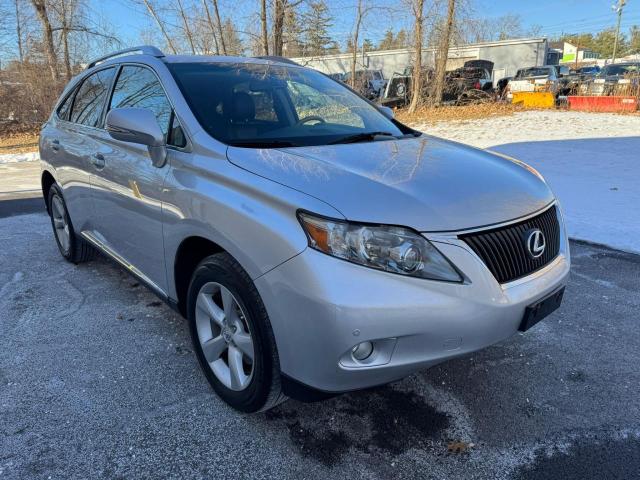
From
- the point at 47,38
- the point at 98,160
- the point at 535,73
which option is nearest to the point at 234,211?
the point at 98,160

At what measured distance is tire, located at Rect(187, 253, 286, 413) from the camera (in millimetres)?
2109

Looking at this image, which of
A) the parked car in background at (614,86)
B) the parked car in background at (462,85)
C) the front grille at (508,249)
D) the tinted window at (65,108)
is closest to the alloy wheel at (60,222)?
the tinted window at (65,108)

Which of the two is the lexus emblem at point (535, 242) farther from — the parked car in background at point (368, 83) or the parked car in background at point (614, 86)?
the parked car in background at point (368, 83)

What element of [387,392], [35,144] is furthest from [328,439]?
[35,144]

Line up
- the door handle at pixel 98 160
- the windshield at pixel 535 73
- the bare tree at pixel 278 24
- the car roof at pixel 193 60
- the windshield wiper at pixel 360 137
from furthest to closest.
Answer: the windshield at pixel 535 73
the bare tree at pixel 278 24
the door handle at pixel 98 160
the car roof at pixel 193 60
the windshield wiper at pixel 360 137

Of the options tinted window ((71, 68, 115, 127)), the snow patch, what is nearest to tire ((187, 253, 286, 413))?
tinted window ((71, 68, 115, 127))

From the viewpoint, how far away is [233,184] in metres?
2.21

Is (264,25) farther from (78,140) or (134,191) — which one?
(134,191)

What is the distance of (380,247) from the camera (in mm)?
1904

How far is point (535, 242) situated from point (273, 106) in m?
1.79

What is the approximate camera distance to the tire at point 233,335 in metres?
2.11

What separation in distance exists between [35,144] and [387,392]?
15.3 metres

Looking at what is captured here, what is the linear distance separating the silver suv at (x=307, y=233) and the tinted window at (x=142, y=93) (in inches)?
0.7

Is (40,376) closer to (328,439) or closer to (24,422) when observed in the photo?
(24,422)
